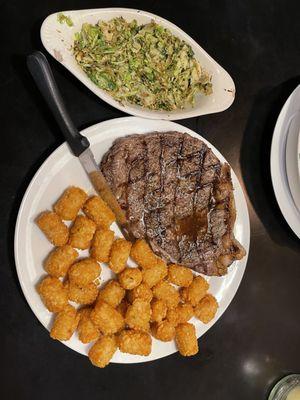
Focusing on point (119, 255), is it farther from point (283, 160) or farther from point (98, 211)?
point (283, 160)

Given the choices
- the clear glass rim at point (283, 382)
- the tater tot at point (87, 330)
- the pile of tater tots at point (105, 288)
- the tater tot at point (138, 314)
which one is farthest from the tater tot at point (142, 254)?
the clear glass rim at point (283, 382)

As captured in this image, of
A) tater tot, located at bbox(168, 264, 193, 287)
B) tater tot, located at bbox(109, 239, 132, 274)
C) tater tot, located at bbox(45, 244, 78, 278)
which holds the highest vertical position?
tater tot, located at bbox(45, 244, 78, 278)

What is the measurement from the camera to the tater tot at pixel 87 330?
9.34 ft

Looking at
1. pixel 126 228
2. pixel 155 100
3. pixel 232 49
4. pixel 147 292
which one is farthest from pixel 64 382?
pixel 232 49

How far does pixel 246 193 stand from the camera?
347 cm

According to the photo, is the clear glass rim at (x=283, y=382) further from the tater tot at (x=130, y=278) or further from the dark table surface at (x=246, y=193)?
the tater tot at (x=130, y=278)

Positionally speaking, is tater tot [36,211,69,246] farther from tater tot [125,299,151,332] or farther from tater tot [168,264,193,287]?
tater tot [168,264,193,287]

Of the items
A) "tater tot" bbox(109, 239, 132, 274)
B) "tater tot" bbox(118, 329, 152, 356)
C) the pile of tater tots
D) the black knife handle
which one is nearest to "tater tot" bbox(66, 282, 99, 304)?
the pile of tater tots

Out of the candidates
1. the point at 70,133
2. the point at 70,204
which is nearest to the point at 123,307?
the point at 70,204

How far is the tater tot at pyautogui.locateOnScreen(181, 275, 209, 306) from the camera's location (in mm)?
3057

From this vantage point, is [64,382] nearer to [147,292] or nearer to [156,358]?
[156,358]

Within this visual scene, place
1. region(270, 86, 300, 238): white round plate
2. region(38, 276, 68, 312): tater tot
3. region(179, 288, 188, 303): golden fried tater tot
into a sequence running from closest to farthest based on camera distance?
region(38, 276, 68, 312): tater tot
region(179, 288, 188, 303): golden fried tater tot
region(270, 86, 300, 238): white round plate

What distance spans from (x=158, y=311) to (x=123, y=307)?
22 centimetres

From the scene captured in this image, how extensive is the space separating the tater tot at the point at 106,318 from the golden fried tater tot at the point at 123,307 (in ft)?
0.35
